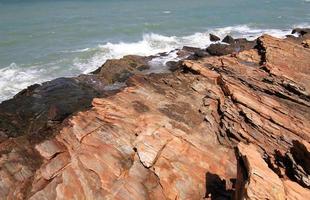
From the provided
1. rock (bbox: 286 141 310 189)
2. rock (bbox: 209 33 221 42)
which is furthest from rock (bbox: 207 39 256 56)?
rock (bbox: 286 141 310 189)

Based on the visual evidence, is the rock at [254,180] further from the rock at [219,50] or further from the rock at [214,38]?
the rock at [214,38]

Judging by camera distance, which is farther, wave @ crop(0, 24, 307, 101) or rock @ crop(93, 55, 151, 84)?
wave @ crop(0, 24, 307, 101)

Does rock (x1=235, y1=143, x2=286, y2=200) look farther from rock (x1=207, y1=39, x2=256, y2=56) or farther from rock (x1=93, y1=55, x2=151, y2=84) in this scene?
rock (x1=207, y1=39, x2=256, y2=56)

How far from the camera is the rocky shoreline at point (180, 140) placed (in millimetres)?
16469

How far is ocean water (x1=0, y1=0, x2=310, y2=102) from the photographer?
48.6 m

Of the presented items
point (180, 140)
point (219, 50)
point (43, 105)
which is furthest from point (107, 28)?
point (180, 140)

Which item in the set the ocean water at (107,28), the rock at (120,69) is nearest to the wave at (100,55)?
the ocean water at (107,28)

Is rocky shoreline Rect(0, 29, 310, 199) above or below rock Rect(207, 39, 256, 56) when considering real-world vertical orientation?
above

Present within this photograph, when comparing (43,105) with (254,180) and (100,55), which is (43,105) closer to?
(254,180)

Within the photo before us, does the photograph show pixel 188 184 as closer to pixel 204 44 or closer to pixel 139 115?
pixel 139 115

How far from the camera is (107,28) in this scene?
6819cm

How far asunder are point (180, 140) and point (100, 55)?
34279 mm

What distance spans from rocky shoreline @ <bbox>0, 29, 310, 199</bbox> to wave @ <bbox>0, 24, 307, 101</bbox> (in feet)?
51.9

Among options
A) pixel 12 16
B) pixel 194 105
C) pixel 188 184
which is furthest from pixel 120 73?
pixel 12 16
